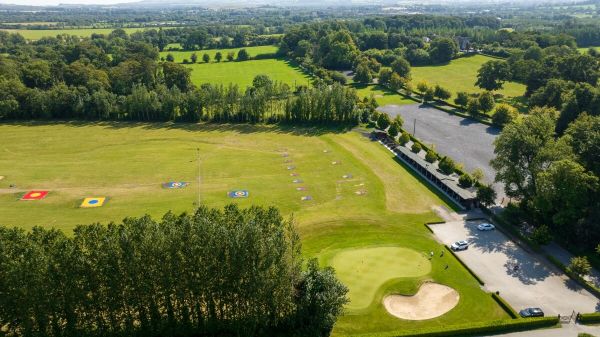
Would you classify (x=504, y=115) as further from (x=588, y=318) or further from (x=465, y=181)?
(x=588, y=318)

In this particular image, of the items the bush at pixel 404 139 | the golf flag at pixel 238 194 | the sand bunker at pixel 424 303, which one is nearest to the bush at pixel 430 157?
the bush at pixel 404 139

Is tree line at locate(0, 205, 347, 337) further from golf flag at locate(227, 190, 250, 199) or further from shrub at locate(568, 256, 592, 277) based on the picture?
golf flag at locate(227, 190, 250, 199)

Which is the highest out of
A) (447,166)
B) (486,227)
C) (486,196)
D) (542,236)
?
(447,166)

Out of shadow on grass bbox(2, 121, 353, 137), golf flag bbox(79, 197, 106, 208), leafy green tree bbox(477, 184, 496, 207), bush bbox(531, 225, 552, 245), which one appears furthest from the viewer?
shadow on grass bbox(2, 121, 353, 137)

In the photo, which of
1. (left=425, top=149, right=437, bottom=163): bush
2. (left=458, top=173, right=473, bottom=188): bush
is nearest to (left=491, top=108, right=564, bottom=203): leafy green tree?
(left=458, top=173, right=473, bottom=188): bush

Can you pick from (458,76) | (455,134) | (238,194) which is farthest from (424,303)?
(458,76)
